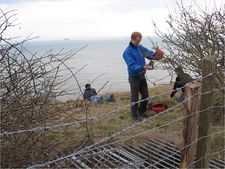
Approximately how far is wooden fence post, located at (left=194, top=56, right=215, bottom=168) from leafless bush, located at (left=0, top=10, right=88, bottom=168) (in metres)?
1.52

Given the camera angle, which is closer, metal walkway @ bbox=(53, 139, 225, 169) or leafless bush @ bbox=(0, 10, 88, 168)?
leafless bush @ bbox=(0, 10, 88, 168)

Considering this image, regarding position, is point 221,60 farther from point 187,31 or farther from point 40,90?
point 40,90

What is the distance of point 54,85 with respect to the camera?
467cm

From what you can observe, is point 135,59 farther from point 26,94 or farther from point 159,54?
point 26,94

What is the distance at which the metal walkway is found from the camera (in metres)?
5.26

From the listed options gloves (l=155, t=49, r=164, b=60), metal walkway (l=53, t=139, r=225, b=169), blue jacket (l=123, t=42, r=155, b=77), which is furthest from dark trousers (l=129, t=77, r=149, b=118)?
metal walkway (l=53, t=139, r=225, b=169)

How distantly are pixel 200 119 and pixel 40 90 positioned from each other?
178 cm

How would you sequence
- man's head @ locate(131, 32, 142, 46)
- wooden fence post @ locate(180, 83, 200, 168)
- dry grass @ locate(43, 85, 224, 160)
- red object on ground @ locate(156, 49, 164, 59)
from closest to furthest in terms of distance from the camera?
wooden fence post @ locate(180, 83, 200, 168)
dry grass @ locate(43, 85, 224, 160)
man's head @ locate(131, 32, 142, 46)
red object on ground @ locate(156, 49, 164, 59)

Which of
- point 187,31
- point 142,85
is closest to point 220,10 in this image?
point 187,31

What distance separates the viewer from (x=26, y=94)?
4461mm

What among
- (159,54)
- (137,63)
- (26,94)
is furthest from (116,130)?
(26,94)

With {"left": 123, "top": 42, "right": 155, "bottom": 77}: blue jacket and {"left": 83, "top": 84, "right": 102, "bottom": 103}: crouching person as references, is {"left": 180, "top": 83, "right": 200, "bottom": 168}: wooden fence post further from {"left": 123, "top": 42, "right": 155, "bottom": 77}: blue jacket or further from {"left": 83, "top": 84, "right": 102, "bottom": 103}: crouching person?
{"left": 123, "top": 42, "right": 155, "bottom": 77}: blue jacket

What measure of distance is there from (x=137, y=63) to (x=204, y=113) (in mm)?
4114

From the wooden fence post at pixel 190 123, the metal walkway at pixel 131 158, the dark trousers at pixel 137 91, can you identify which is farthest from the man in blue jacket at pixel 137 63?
the wooden fence post at pixel 190 123
